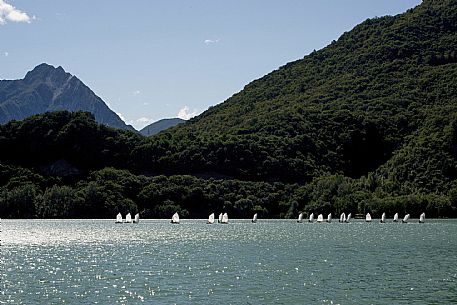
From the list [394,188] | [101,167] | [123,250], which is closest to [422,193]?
[394,188]

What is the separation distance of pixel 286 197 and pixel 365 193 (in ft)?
63.0

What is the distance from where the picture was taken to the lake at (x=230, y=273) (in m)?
37.6

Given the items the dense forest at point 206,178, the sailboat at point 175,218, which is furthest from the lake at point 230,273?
the dense forest at point 206,178

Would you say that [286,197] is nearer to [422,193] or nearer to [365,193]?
[365,193]

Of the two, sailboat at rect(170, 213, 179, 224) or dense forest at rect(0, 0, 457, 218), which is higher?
dense forest at rect(0, 0, 457, 218)

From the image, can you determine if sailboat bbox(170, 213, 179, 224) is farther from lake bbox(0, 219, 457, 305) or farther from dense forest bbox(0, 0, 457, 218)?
lake bbox(0, 219, 457, 305)

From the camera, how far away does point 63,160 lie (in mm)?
191000

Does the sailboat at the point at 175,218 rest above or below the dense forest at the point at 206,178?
below

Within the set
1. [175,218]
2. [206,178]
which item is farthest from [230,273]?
[206,178]

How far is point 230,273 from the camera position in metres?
47.5

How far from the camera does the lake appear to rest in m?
37.6

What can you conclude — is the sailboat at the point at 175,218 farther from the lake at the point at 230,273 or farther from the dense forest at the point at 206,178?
the lake at the point at 230,273

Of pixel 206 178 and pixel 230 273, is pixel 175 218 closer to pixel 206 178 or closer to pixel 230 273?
pixel 206 178

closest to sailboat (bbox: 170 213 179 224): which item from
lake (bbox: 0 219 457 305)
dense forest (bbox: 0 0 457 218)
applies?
dense forest (bbox: 0 0 457 218)
